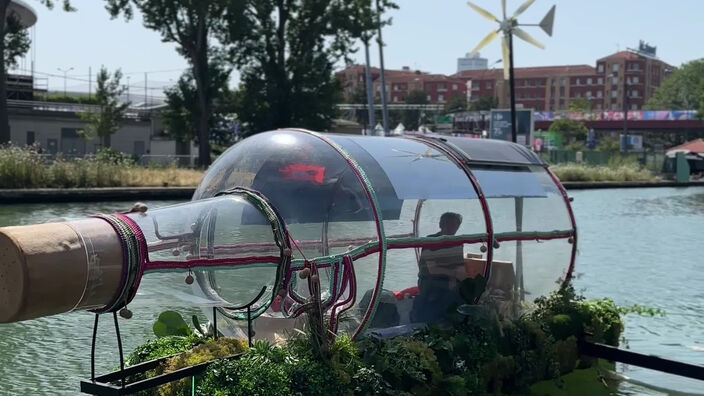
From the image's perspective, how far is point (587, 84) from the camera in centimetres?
17238

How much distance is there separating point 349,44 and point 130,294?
47799mm

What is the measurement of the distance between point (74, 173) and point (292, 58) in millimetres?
23262

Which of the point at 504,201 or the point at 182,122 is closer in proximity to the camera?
the point at 504,201

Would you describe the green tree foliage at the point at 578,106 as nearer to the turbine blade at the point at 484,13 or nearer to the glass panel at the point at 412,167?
the turbine blade at the point at 484,13

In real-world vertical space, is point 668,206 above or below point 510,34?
below

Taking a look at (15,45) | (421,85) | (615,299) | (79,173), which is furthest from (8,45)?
(421,85)

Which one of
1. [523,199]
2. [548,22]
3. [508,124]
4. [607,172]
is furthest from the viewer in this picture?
[607,172]

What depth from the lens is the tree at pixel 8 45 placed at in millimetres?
36531

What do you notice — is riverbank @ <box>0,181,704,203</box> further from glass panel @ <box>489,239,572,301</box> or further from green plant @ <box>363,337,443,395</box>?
green plant @ <box>363,337,443,395</box>

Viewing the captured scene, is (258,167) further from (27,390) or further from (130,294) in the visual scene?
(27,390)

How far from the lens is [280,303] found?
6.35 m

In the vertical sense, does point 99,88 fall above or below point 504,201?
above

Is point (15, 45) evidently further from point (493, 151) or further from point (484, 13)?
point (493, 151)

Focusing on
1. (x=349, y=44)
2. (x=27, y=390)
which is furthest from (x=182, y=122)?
(x=27, y=390)
